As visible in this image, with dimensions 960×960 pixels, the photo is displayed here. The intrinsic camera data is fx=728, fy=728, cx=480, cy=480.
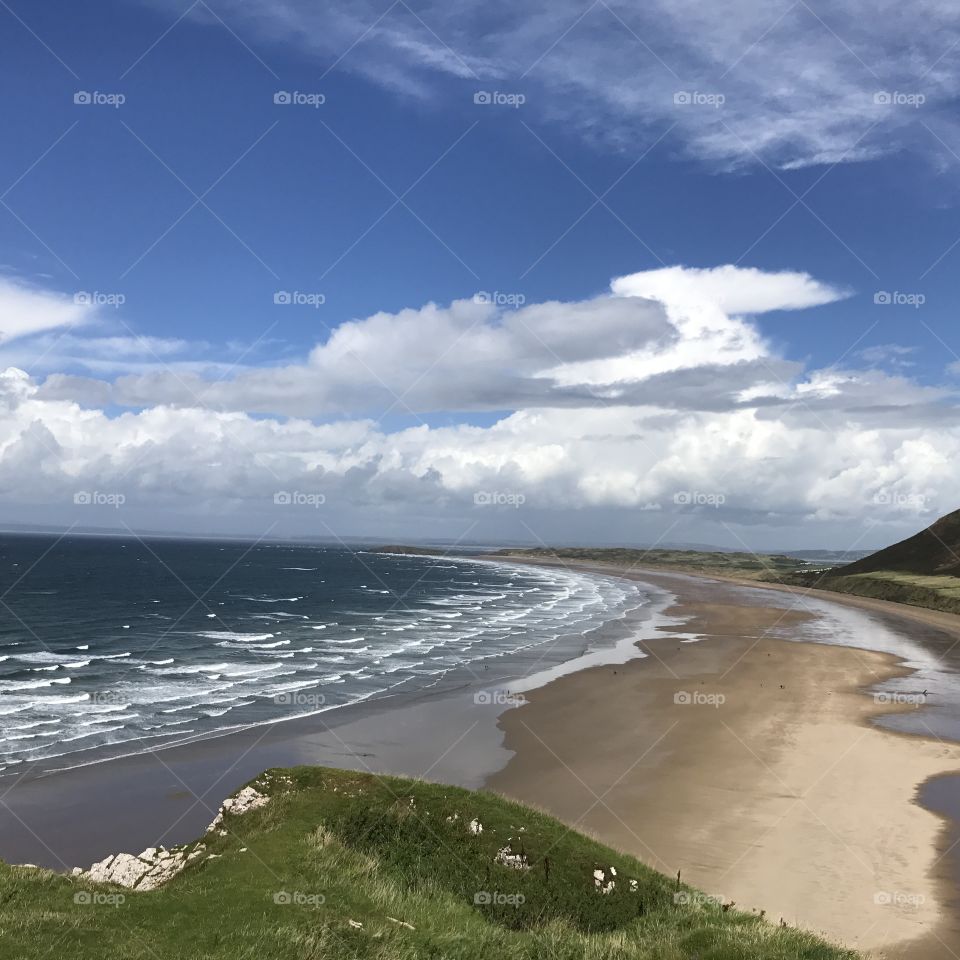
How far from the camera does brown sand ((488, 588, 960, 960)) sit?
18.9 m

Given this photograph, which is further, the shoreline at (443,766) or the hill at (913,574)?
the hill at (913,574)

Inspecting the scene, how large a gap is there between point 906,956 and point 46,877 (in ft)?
61.3

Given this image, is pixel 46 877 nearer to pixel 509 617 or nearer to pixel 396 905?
pixel 396 905

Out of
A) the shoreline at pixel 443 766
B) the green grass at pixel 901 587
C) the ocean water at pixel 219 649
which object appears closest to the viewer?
the shoreline at pixel 443 766

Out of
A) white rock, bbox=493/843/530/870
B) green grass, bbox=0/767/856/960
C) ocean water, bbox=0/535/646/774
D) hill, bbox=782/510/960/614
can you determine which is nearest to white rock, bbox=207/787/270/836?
green grass, bbox=0/767/856/960

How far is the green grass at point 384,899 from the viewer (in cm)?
1232

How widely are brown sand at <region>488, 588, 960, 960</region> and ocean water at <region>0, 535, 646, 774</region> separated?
1172 cm

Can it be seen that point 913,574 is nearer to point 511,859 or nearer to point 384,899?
point 511,859

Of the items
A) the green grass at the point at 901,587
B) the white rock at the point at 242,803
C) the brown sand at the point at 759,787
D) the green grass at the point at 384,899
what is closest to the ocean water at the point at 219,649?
the brown sand at the point at 759,787

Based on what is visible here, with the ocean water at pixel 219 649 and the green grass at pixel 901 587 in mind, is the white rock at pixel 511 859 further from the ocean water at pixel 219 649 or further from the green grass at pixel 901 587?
the green grass at pixel 901 587

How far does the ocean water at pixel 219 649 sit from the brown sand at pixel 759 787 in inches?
461

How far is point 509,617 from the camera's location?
83938 mm

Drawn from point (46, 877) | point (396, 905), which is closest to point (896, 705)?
point (396, 905)

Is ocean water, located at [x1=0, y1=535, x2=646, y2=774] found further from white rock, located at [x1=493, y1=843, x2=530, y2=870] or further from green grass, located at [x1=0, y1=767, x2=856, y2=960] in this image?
white rock, located at [x1=493, y1=843, x2=530, y2=870]
